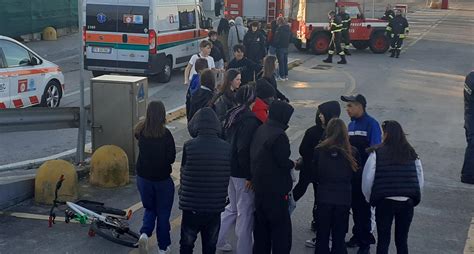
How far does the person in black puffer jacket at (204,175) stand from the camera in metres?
6.27

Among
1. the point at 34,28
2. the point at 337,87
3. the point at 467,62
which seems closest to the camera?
the point at 337,87

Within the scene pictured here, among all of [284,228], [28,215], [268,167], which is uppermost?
[268,167]

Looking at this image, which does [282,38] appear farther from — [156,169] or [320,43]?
[156,169]

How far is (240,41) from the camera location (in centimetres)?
1831

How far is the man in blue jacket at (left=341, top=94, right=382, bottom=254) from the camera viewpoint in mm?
7242

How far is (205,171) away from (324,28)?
19.4 m

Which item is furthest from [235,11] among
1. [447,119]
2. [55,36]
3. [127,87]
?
[127,87]

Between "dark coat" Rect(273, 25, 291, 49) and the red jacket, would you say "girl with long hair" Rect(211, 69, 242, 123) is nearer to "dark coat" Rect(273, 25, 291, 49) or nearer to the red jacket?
the red jacket

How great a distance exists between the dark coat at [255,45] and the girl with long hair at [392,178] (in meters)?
10.3

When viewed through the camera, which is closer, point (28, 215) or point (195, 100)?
point (28, 215)

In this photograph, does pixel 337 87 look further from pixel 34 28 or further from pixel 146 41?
pixel 34 28

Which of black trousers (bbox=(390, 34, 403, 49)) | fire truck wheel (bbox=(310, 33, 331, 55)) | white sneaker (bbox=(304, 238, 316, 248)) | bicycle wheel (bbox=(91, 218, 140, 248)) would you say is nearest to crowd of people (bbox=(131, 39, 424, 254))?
bicycle wheel (bbox=(91, 218, 140, 248))

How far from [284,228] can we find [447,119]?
9.32m

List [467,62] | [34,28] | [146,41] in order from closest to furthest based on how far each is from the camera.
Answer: [146,41] → [467,62] → [34,28]
